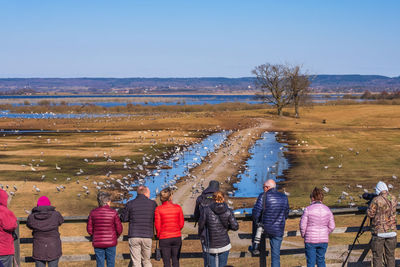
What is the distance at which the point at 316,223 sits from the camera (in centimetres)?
1005

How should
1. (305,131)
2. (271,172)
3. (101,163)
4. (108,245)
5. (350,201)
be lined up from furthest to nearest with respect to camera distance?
(305,131) < (101,163) < (271,172) < (350,201) < (108,245)

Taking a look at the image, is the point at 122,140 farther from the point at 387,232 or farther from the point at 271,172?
the point at 387,232

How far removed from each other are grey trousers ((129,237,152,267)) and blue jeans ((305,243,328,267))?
3.16 meters

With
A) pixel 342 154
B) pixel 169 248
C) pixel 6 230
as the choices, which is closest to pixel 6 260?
pixel 6 230

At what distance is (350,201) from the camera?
23.7 meters

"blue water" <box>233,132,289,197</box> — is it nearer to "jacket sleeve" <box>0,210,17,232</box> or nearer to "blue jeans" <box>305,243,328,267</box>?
"blue jeans" <box>305,243,328,267</box>

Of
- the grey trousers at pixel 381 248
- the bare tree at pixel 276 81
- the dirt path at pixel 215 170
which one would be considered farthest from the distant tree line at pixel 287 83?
the grey trousers at pixel 381 248

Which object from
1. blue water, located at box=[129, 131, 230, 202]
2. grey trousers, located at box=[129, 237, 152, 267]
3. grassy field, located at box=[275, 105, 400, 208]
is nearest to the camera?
grey trousers, located at box=[129, 237, 152, 267]

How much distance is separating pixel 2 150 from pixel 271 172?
23.9m

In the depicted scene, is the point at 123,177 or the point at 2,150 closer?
the point at 123,177

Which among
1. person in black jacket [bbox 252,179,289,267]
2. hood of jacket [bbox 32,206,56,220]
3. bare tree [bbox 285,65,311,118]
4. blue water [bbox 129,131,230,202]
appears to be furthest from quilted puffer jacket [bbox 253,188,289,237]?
bare tree [bbox 285,65,311,118]

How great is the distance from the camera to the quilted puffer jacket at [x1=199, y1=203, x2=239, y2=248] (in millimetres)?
9594

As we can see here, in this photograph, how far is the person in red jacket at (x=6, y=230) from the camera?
369 inches

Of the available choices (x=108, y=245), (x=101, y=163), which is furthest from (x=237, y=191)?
(x=108, y=245)
